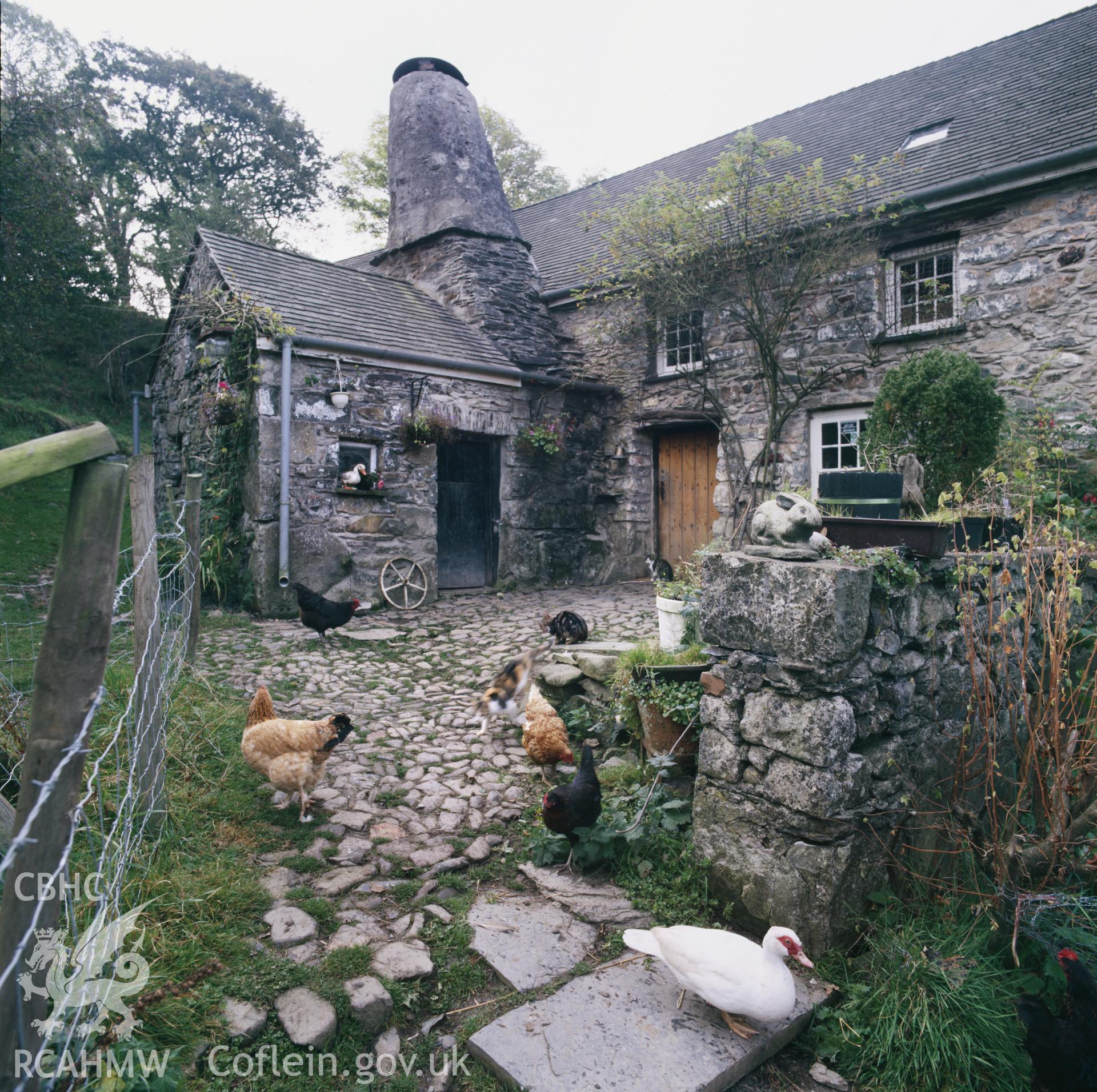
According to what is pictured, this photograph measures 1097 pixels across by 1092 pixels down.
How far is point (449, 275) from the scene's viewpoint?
1194 cm

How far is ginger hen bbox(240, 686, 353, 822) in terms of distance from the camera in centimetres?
354

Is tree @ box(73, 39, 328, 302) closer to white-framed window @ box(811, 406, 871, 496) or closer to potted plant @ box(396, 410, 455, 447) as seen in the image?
potted plant @ box(396, 410, 455, 447)

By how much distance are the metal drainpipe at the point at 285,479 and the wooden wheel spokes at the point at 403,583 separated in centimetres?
126

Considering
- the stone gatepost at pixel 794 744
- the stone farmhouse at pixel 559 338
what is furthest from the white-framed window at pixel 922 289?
the stone gatepost at pixel 794 744

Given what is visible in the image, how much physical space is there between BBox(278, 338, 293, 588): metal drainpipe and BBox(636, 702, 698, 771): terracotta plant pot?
214 inches

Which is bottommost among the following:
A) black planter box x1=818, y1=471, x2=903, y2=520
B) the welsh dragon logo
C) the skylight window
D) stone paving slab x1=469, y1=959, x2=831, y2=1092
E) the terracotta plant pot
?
stone paving slab x1=469, y1=959, x2=831, y2=1092

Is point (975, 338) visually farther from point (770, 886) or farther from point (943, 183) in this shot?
point (770, 886)

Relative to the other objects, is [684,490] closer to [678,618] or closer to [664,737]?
[678,618]

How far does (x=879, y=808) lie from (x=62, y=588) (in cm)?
299

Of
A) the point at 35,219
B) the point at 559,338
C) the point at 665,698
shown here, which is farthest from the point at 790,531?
the point at 35,219

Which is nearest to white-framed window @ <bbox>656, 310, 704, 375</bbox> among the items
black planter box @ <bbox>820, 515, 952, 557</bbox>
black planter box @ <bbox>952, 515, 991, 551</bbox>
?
black planter box @ <bbox>952, 515, 991, 551</bbox>

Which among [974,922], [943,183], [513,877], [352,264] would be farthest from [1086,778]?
[352,264]

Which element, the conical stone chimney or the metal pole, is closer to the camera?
the conical stone chimney

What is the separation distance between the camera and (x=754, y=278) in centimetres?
931
